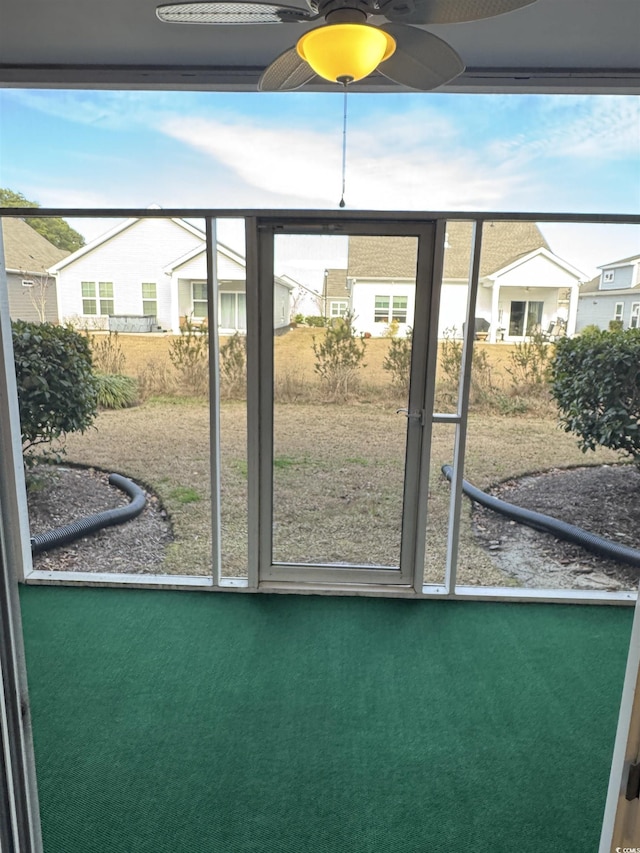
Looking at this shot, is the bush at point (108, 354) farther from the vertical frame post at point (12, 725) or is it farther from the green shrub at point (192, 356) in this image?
the vertical frame post at point (12, 725)

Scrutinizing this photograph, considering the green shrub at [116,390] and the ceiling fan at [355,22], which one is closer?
the ceiling fan at [355,22]

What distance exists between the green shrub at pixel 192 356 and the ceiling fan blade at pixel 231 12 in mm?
1755

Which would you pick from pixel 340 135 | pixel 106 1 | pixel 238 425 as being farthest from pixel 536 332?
pixel 106 1

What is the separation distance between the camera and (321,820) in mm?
1810

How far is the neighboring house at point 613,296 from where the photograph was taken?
3.04 meters

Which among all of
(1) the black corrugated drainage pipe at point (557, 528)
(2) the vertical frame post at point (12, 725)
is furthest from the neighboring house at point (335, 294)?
(2) the vertical frame post at point (12, 725)

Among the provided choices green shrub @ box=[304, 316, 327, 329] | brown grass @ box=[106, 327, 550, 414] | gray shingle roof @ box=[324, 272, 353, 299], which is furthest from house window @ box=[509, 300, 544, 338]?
green shrub @ box=[304, 316, 327, 329]

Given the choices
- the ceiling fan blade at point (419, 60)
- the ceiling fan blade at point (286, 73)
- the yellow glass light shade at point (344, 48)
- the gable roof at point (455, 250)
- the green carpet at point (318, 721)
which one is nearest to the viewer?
the yellow glass light shade at point (344, 48)

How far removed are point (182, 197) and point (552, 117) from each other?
206 cm

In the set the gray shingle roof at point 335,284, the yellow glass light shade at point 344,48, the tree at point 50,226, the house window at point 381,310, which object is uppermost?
the yellow glass light shade at point 344,48

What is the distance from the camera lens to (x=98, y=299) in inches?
127

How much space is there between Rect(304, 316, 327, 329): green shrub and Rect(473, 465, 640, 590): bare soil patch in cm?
155

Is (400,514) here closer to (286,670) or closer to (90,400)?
(286,670)

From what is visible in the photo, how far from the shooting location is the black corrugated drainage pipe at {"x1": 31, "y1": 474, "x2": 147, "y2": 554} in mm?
3508
